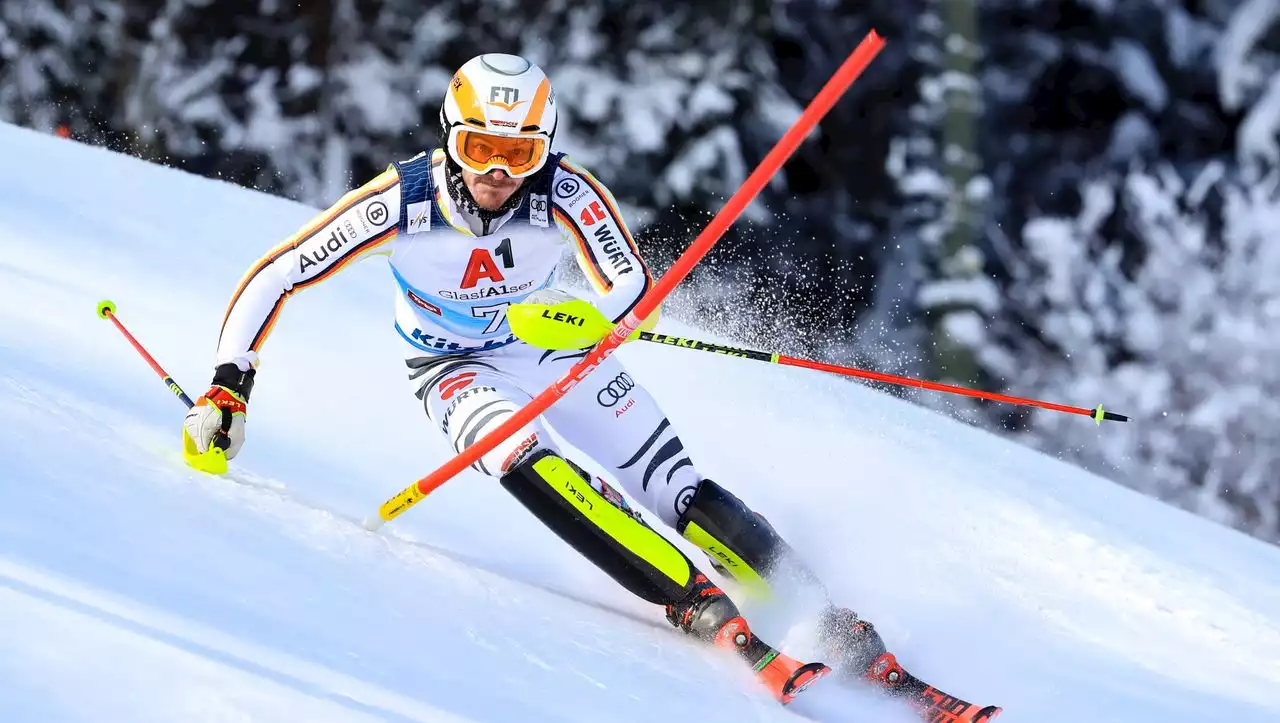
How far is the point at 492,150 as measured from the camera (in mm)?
3633

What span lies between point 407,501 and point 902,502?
2.24m

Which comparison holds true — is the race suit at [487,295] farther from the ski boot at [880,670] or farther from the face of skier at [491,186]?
the ski boot at [880,670]

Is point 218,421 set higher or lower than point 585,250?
lower

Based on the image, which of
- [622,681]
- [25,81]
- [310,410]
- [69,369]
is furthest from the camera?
[25,81]

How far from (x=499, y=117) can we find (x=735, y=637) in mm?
1386

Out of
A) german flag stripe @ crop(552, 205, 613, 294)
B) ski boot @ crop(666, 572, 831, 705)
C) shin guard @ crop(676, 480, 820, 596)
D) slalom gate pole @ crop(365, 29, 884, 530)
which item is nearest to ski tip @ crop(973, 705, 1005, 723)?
ski boot @ crop(666, 572, 831, 705)

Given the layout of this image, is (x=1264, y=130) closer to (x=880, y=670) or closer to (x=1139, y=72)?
(x=1139, y=72)

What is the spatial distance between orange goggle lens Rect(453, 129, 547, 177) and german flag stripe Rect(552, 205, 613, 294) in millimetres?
229

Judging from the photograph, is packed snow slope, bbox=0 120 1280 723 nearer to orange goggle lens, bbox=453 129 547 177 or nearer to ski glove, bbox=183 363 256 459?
ski glove, bbox=183 363 256 459

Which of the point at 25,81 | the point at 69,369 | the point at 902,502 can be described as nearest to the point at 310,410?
the point at 69,369

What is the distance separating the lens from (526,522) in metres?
4.46

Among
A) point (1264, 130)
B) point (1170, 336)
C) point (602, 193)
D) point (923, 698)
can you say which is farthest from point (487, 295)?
point (1264, 130)

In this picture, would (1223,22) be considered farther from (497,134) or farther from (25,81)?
(25,81)

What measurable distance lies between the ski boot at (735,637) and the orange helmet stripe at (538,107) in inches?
46.9
